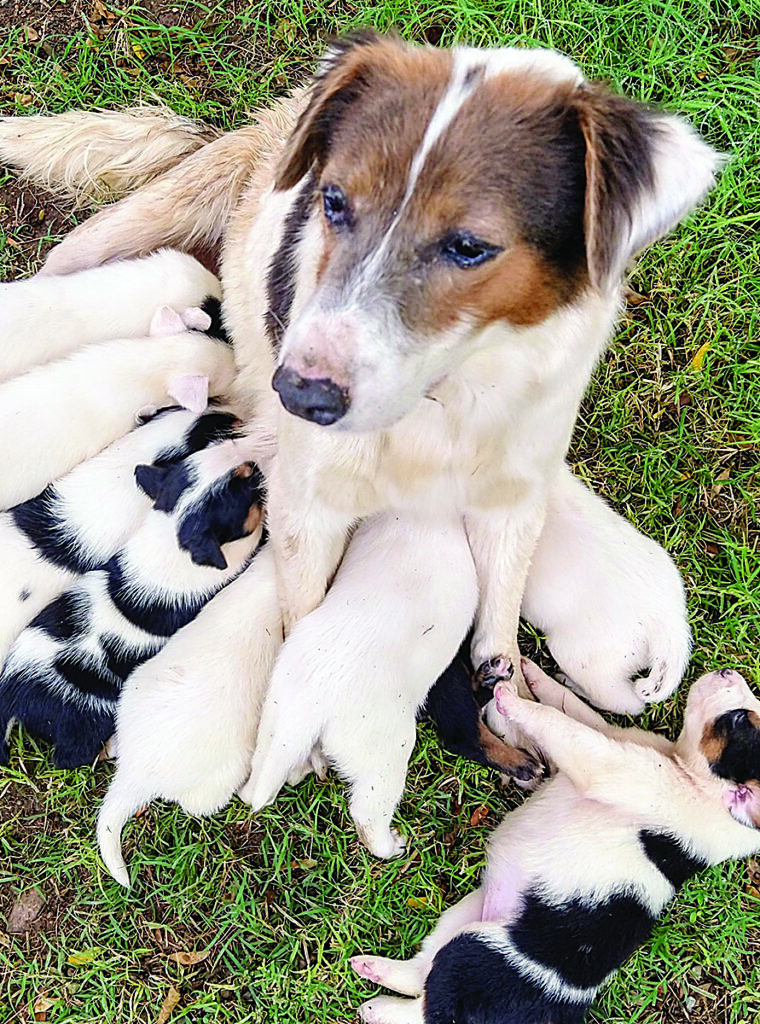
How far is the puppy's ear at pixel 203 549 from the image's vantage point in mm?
3395

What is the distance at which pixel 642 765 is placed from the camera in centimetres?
350

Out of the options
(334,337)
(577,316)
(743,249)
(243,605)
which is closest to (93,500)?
(243,605)

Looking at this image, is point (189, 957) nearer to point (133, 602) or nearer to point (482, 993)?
point (482, 993)

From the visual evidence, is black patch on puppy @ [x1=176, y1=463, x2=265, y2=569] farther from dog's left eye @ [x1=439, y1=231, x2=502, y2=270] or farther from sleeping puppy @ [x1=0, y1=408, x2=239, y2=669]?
dog's left eye @ [x1=439, y1=231, x2=502, y2=270]

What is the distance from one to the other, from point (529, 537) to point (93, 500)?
1.62 m

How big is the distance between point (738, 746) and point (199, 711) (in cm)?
194

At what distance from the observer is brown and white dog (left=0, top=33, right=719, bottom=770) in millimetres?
2285

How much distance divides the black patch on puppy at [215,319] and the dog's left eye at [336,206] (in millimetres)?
1579

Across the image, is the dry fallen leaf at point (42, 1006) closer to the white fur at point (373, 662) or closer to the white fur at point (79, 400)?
the white fur at point (373, 662)

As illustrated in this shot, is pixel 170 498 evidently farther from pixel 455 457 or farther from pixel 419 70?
pixel 419 70

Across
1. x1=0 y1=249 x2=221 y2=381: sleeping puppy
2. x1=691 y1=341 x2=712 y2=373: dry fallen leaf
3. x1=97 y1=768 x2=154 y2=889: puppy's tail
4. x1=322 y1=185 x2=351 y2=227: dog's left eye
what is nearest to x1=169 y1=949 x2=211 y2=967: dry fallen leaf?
x1=97 y1=768 x2=154 y2=889: puppy's tail

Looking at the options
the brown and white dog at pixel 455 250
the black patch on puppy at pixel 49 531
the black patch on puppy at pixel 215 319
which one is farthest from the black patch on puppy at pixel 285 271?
the black patch on puppy at pixel 49 531

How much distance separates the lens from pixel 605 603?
3.56 meters

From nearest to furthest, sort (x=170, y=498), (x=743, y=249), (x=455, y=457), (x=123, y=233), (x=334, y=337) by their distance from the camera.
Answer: (x=334, y=337), (x=455, y=457), (x=170, y=498), (x=123, y=233), (x=743, y=249)
